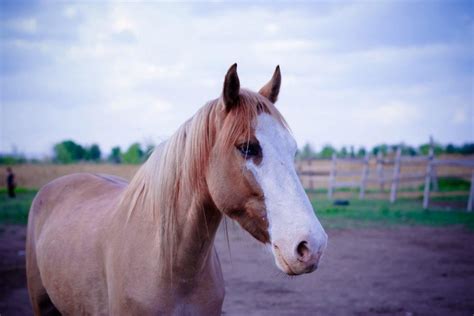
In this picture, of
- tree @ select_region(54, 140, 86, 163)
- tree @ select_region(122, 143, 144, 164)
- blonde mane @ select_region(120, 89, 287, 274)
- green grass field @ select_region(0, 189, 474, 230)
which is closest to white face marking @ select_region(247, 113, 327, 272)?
blonde mane @ select_region(120, 89, 287, 274)

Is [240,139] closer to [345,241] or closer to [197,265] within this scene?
[197,265]

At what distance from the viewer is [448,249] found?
7473 mm

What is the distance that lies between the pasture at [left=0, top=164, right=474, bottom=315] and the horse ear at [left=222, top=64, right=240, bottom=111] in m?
0.82

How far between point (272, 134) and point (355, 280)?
4764mm

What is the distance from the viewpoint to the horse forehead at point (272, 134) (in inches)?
74.3

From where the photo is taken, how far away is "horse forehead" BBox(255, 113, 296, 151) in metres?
1.89

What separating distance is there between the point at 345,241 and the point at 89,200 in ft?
21.9

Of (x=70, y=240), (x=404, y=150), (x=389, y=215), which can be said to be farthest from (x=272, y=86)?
(x=404, y=150)

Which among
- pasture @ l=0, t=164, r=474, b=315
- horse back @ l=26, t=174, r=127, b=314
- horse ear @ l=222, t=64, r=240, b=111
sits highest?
horse ear @ l=222, t=64, r=240, b=111

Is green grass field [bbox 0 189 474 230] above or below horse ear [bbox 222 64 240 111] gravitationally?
below

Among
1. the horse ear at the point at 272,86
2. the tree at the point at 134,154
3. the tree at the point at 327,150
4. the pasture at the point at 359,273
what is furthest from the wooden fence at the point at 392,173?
the tree at the point at 134,154

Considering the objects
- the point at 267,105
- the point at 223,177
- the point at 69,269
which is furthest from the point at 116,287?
the point at 267,105

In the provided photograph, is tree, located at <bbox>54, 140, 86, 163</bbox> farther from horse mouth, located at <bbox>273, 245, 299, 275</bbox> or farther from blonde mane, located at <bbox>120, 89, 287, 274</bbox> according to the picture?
horse mouth, located at <bbox>273, 245, 299, 275</bbox>

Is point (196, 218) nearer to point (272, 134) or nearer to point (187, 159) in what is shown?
point (187, 159)
